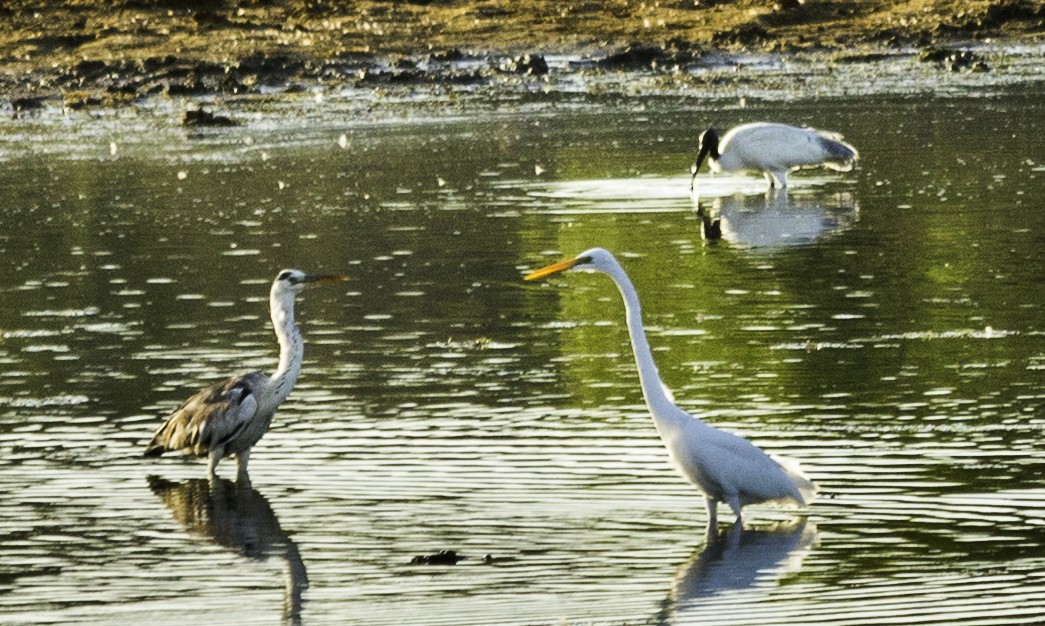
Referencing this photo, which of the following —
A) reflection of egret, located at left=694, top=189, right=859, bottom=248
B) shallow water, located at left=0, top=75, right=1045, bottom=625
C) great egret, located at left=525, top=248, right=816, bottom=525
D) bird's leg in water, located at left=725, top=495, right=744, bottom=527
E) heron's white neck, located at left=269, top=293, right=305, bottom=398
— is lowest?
reflection of egret, located at left=694, top=189, right=859, bottom=248

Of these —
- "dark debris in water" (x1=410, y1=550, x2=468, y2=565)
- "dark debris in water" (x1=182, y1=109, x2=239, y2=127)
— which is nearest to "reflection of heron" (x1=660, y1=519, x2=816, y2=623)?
"dark debris in water" (x1=410, y1=550, x2=468, y2=565)

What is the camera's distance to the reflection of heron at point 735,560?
27.3 feet

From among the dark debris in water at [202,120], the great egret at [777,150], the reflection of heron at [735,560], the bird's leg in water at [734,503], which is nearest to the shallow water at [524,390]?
the reflection of heron at [735,560]

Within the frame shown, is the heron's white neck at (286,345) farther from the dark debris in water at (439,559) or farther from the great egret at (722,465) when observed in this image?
the dark debris in water at (439,559)

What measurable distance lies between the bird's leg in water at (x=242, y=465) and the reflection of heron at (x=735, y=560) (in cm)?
262

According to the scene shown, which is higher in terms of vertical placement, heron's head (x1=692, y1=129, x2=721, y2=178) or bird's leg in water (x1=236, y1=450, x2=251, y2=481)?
bird's leg in water (x1=236, y1=450, x2=251, y2=481)

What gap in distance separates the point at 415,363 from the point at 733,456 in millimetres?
4362

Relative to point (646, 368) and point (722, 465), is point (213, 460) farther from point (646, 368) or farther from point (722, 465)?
point (722, 465)

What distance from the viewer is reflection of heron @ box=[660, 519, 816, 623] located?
27.3 feet

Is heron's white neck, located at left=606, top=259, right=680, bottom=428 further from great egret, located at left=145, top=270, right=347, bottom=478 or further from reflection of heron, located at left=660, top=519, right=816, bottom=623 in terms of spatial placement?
great egret, located at left=145, top=270, right=347, bottom=478

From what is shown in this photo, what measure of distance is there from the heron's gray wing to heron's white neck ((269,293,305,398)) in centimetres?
12

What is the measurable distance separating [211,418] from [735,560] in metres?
3.02

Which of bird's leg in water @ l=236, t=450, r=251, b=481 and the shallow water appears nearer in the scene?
the shallow water

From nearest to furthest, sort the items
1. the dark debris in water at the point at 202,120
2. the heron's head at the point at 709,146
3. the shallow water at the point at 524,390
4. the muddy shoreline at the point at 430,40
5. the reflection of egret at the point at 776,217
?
the shallow water at the point at 524,390 → the reflection of egret at the point at 776,217 → the heron's head at the point at 709,146 → the dark debris in water at the point at 202,120 → the muddy shoreline at the point at 430,40
